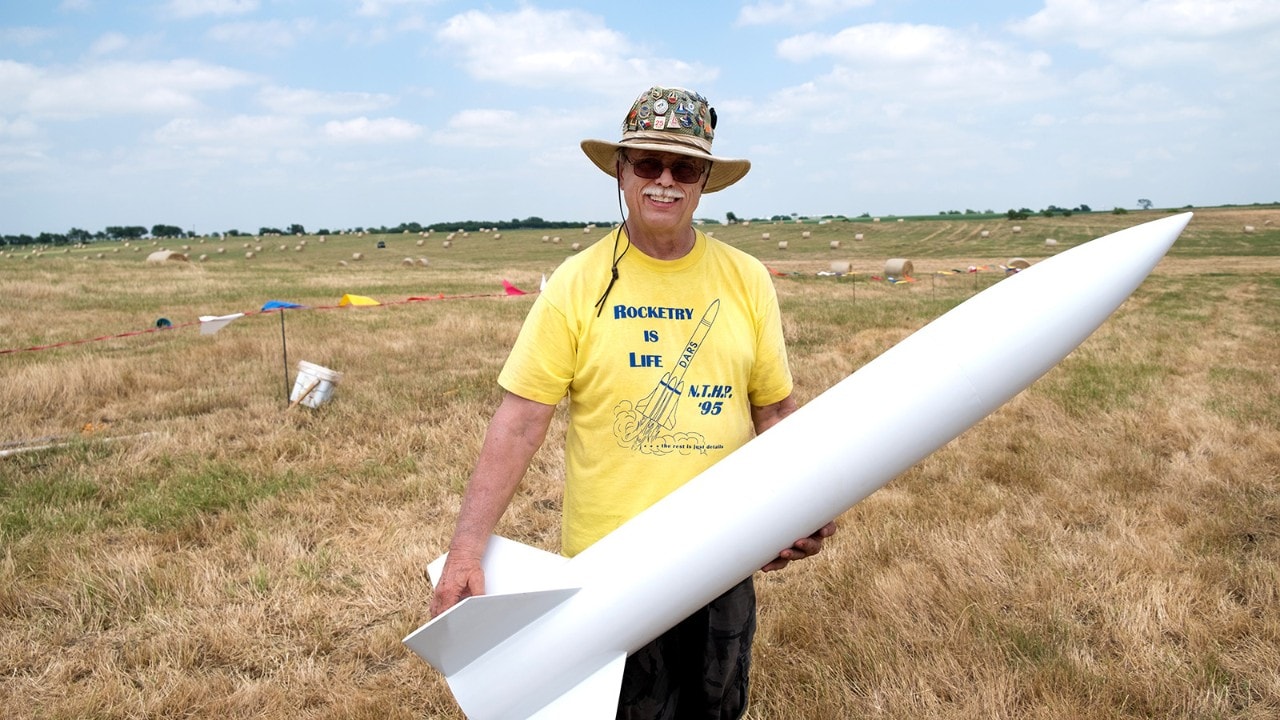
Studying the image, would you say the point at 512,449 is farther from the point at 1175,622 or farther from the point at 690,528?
the point at 1175,622

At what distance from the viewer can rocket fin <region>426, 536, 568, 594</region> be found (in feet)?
8.54

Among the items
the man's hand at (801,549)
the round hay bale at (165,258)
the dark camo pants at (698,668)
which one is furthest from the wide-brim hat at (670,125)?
the round hay bale at (165,258)

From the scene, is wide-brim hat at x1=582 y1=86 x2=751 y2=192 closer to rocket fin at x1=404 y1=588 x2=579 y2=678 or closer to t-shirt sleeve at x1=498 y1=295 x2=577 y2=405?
t-shirt sleeve at x1=498 y1=295 x2=577 y2=405

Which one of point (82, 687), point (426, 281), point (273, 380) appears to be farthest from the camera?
point (426, 281)

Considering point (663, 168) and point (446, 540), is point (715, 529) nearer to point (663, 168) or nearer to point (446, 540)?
point (663, 168)

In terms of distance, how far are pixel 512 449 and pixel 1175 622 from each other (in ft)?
11.8

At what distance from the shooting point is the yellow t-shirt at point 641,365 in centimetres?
238

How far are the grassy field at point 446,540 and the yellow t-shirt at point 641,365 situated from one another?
50 centimetres

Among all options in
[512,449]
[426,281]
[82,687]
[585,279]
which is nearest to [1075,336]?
[585,279]

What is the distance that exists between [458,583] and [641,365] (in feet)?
2.93

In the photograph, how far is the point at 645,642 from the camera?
101 inches

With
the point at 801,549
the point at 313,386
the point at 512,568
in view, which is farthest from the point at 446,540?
the point at 313,386

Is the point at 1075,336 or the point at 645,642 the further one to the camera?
the point at 1075,336


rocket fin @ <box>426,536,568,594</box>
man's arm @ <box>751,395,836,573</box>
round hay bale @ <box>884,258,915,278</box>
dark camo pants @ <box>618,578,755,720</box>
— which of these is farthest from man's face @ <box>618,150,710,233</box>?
round hay bale @ <box>884,258,915,278</box>
